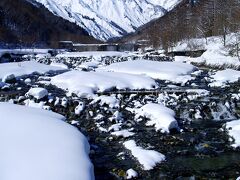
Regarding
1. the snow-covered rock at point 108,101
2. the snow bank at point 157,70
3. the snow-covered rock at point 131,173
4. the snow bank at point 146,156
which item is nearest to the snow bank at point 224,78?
the snow bank at point 157,70

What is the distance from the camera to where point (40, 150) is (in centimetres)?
1073

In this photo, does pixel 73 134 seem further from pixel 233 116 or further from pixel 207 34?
pixel 207 34

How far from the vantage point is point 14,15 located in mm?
133875

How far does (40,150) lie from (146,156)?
12.5 ft

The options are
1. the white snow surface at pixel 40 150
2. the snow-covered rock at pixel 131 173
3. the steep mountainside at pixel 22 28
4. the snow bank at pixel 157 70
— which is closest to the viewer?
the white snow surface at pixel 40 150

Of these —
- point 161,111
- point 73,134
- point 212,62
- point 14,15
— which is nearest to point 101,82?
point 161,111

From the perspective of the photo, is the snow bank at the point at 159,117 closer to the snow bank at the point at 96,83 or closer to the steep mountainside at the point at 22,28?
the snow bank at the point at 96,83

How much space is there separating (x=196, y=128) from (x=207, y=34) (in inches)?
2655

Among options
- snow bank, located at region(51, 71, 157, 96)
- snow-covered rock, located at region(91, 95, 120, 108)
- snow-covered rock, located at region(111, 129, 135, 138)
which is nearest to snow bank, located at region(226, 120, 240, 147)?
snow-covered rock, located at region(111, 129, 135, 138)

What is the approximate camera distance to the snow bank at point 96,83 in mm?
24875

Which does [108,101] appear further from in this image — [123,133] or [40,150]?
[40,150]

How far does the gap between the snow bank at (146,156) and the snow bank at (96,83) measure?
1000cm

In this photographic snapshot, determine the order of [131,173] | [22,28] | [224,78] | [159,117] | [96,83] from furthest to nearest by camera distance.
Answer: [22,28], [224,78], [96,83], [159,117], [131,173]

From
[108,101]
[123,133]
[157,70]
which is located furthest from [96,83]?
[123,133]
